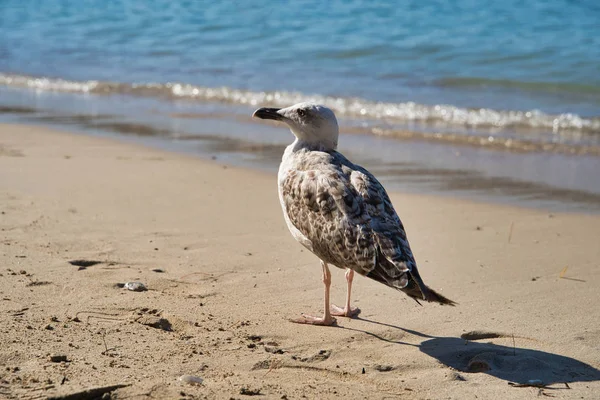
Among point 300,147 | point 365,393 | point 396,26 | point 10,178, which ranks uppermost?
point 396,26

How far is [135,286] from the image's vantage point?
5215 millimetres

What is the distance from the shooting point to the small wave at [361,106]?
12.3 metres

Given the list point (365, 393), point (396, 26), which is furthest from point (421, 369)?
point (396, 26)

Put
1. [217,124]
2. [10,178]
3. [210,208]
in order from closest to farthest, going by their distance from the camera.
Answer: [210,208] → [10,178] → [217,124]

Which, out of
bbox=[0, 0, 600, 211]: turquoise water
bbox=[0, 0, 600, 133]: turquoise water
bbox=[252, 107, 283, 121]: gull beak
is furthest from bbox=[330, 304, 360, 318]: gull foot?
bbox=[0, 0, 600, 133]: turquoise water

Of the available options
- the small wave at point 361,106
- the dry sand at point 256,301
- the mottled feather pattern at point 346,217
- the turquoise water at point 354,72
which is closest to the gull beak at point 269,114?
the mottled feather pattern at point 346,217

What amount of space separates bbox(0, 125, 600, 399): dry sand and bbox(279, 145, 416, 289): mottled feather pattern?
463mm

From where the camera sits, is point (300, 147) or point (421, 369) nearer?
point (421, 369)

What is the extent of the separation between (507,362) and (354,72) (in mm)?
12792

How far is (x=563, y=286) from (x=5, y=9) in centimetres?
2800

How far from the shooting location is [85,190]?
772cm

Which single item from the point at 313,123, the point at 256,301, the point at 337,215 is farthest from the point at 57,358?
the point at 313,123

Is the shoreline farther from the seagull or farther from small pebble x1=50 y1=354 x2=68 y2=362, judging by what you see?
small pebble x1=50 y1=354 x2=68 y2=362

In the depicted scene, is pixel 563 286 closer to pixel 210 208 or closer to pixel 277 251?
pixel 277 251
